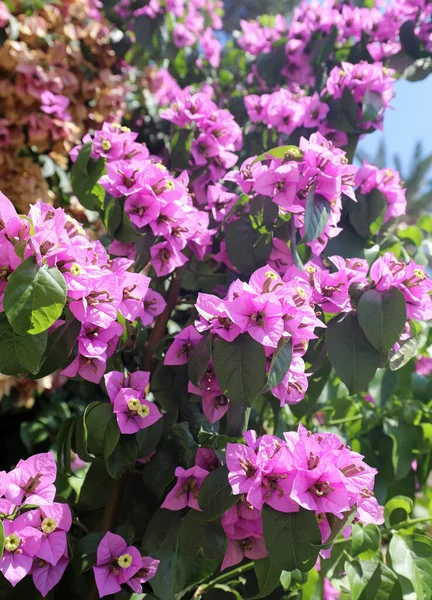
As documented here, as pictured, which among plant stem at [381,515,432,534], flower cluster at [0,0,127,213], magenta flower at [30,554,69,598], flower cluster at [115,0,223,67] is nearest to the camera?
magenta flower at [30,554,69,598]

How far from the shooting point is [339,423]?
4.12ft

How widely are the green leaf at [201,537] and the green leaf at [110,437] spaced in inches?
5.5

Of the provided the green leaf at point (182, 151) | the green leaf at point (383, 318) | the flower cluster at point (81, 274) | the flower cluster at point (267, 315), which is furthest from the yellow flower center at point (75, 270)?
the green leaf at point (182, 151)

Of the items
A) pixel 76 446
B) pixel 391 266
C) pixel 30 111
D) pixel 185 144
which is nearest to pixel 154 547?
pixel 76 446

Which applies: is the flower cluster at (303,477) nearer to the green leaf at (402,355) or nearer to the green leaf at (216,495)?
the green leaf at (216,495)

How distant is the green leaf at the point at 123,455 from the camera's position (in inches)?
31.2

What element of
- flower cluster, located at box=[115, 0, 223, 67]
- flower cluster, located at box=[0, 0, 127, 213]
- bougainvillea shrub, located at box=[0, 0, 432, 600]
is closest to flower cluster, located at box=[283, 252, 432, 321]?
bougainvillea shrub, located at box=[0, 0, 432, 600]

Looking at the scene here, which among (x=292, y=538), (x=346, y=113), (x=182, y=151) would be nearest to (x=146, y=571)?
(x=292, y=538)

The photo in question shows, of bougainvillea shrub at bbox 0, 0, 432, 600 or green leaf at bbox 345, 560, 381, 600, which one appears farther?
green leaf at bbox 345, 560, 381, 600

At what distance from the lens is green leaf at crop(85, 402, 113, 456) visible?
77 cm

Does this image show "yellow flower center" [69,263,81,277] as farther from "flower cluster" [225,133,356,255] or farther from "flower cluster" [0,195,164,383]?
"flower cluster" [225,133,356,255]

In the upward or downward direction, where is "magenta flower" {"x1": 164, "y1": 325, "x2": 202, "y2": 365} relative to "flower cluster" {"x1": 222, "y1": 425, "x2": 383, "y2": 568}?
downward

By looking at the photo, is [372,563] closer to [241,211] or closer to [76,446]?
[76,446]

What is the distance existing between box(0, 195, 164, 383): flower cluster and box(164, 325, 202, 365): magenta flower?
0.32ft
